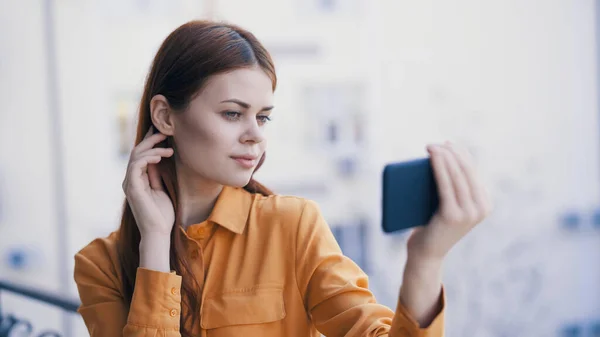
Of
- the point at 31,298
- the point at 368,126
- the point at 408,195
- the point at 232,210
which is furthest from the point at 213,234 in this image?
the point at 368,126

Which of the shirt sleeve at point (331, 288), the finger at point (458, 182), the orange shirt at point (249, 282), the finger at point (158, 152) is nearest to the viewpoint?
the finger at point (458, 182)

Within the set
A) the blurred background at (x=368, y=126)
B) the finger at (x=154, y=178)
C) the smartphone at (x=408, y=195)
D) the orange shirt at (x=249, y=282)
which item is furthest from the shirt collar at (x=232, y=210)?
the blurred background at (x=368, y=126)

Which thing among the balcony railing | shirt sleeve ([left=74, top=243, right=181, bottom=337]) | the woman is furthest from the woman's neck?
the balcony railing

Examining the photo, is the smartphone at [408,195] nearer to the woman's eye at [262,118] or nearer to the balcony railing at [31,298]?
the woman's eye at [262,118]

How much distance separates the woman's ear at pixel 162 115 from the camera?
125cm

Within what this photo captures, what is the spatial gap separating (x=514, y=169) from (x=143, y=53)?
341cm

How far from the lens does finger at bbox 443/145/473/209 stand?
2.49 feet

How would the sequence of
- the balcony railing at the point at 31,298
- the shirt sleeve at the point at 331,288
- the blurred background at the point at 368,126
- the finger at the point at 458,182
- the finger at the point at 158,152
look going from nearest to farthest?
the finger at the point at 458,182, the shirt sleeve at the point at 331,288, the finger at the point at 158,152, the balcony railing at the point at 31,298, the blurred background at the point at 368,126

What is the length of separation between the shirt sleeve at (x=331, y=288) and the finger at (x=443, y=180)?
0.27 metres

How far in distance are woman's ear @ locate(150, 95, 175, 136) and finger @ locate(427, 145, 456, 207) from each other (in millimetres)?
613

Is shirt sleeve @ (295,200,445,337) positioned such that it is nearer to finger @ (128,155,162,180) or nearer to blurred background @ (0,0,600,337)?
finger @ (128,155,162,180)

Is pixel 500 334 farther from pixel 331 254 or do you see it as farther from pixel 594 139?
pixel 331 254

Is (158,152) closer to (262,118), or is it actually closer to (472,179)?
(262,118)

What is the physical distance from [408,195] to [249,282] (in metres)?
0.48
